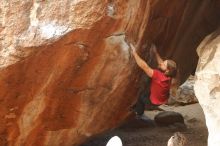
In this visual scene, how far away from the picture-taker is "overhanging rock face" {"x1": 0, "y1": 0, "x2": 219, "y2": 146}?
6223 millimetres

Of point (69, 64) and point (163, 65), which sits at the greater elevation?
point (69, 64)

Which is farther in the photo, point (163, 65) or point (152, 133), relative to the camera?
point (152, 133)

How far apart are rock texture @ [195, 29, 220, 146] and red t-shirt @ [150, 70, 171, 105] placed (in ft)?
1.51

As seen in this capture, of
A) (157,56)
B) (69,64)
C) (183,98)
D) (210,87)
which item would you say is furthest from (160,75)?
(183,98)

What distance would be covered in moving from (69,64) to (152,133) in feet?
13.0

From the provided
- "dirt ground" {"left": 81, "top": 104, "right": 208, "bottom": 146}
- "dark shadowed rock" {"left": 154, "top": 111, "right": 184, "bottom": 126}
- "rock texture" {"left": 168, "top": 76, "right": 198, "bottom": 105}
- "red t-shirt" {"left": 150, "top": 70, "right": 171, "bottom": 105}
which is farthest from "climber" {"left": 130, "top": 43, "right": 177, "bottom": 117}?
"rock texture" {"left": 168, "top": 76, "right": 198, "bottom": 105}

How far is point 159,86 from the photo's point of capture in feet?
22.4

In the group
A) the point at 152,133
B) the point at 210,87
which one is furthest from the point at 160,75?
the point at 152,133

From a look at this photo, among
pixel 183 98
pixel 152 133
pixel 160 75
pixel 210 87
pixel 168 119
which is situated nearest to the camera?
pixel 210 87

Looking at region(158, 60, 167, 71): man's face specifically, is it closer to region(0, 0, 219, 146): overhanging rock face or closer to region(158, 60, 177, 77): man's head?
region(158, 60, 177, 77): man's head

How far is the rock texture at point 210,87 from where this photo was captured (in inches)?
245

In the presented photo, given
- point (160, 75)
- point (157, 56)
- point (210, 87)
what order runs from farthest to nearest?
point (157, 56) < point (160, 75) < point (210, 87)

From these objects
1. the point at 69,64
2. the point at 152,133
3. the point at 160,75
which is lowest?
the point at 152,133

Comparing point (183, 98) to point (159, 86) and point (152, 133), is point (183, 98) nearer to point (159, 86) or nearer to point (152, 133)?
point (152, 133)
